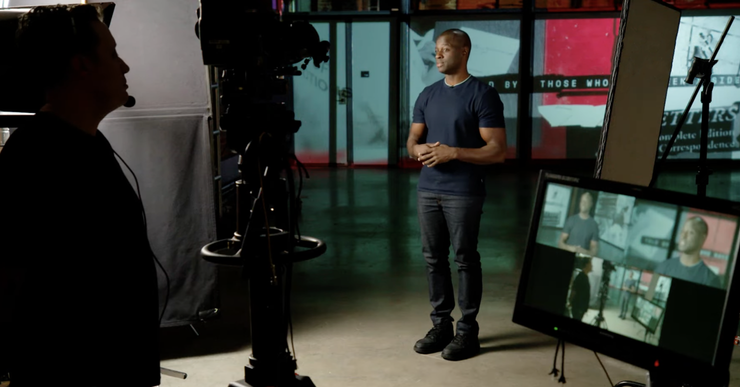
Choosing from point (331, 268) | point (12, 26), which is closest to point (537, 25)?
point (331, 268)

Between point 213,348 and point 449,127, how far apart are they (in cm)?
182

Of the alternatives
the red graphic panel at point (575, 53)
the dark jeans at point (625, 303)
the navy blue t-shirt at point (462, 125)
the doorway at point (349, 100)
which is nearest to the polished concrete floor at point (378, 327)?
the navy blue t-shirt at point (462, 125)

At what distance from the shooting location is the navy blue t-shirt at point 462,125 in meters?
3.98

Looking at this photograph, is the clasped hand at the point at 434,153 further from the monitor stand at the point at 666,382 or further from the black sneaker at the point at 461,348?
the monitor stand at the point at 666,382

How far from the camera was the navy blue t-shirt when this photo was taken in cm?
A: 398

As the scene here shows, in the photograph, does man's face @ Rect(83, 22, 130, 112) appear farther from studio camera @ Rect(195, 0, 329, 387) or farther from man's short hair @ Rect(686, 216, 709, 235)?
man's short hair @ Rect(686, 216, 709, 235)

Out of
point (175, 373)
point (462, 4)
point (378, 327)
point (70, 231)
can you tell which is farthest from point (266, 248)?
point (462, 4)

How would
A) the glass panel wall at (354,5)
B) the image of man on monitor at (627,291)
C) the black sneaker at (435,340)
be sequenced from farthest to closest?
the glass panel wall at (354,5)
the black sneaker at (435,340)
the image of man on monitor at (627,291)

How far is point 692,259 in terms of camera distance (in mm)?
1609

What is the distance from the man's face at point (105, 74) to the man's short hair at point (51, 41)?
0.07 feet

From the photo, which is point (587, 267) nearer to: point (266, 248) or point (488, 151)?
point (266, 248)

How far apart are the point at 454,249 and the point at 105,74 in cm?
240

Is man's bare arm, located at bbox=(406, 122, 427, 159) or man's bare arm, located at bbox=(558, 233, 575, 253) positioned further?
man's bare arm, located at bbox=(406, 122, 427, 159)

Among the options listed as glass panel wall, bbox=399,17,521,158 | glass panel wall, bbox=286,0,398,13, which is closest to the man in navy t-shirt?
glass panel wall, bbox=399,17,521,158
